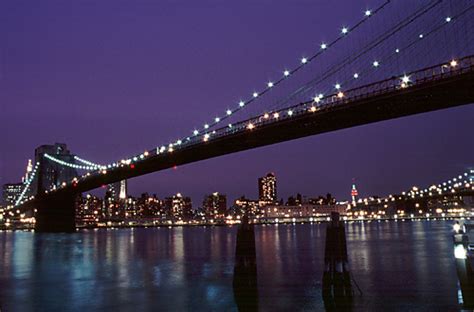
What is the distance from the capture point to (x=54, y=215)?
243 feet

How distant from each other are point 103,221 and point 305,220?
193 ft

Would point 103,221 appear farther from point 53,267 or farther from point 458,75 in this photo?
point 458,75

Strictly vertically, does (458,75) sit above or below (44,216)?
above

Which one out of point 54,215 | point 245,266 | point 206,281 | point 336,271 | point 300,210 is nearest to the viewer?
point 336,271

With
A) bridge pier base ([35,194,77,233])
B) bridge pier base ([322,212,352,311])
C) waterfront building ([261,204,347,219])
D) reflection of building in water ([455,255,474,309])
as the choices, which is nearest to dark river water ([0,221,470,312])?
bridge pier base ([322,212,352,311])

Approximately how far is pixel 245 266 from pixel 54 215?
59.4 metres

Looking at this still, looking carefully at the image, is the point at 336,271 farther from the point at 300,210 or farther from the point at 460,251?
the point at 300,210

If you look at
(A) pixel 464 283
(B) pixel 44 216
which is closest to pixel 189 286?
(A) pixel 464 283

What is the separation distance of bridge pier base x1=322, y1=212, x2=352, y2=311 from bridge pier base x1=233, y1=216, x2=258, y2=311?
276 centimetres

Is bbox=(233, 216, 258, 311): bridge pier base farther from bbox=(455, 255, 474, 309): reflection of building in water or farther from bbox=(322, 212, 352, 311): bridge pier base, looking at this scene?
bbox=(455, 255, 474, 309): reflection of building in water

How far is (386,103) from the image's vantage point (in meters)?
32.7

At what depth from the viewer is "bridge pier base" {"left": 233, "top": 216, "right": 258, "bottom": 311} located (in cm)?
2009

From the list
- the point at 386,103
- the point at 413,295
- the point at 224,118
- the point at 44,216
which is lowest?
the point at 413,295

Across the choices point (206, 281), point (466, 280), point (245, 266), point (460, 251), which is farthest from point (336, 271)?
point (206, 281)
